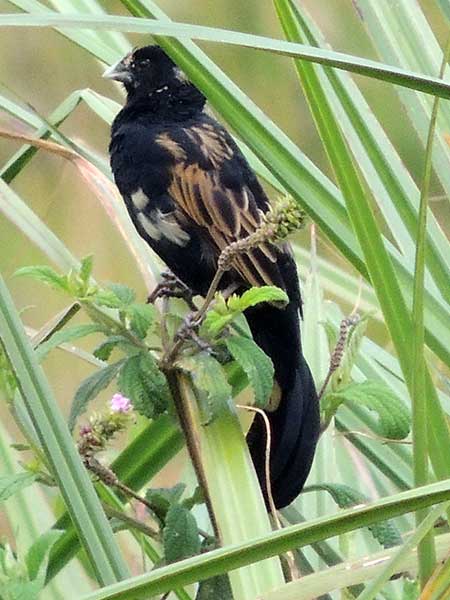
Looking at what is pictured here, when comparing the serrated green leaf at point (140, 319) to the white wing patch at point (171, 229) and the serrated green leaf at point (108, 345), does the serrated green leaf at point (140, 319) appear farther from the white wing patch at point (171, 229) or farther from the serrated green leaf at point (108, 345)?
the white wing patch at point (171, 229)

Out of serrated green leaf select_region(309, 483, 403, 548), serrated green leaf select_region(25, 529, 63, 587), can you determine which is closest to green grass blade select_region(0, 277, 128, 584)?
serrated green leaf select_region(25, 529, 63, 587)

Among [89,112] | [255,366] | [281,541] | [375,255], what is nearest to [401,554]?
[281,541]

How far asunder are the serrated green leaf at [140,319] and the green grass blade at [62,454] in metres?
0.14

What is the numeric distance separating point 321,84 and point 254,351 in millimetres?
230

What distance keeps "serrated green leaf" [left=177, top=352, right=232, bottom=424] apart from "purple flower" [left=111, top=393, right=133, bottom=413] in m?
0.06

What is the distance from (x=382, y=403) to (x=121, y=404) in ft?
0.67

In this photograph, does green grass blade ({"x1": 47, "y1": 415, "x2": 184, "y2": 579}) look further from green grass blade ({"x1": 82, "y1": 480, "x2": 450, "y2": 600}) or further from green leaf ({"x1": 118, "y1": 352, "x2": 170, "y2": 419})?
green grass blade ({"x1": 82, "y1": 480, "x2": 450, "y2": 600})

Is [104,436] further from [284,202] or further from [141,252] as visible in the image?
[141,252]

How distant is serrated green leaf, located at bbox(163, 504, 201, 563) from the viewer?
81 cm

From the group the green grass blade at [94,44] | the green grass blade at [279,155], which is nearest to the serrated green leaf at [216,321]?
the green grass blade at [279,155]

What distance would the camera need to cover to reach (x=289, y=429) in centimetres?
107

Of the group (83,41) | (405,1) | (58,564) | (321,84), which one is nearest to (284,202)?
(321,84)

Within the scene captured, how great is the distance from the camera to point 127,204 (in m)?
1.49

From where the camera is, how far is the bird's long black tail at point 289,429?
41.0 inches
